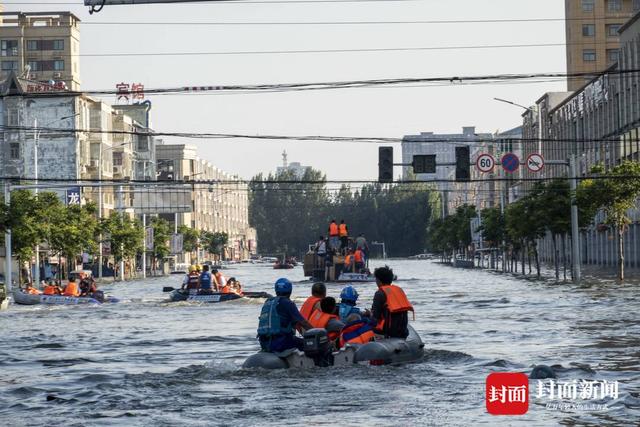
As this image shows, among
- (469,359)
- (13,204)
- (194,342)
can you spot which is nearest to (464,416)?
(469,359)

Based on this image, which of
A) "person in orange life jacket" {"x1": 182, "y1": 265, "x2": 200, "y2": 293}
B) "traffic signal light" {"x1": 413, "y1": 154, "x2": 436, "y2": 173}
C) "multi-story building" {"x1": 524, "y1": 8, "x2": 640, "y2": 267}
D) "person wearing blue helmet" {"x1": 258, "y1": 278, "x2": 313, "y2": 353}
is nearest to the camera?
"person wearing blue helmet" {"x1": 258, "y1": 278, "x2": 313, "y2": 353}

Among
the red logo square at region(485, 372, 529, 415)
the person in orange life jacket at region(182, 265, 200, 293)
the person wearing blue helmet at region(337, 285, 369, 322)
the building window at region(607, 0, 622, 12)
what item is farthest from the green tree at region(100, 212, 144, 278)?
the red logo square at region(485, 372, 529, 415)

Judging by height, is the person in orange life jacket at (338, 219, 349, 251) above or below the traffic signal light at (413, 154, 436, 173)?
below

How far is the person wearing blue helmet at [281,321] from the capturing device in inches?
850

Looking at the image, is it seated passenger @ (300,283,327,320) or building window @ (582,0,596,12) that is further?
building window @ (582,0,596,12)

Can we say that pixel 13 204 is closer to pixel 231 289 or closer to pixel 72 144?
pixel 231 289

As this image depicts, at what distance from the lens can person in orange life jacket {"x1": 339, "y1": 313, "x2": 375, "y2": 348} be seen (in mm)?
23047

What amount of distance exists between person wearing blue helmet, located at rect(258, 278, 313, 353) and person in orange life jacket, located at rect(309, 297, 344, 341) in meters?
0.86

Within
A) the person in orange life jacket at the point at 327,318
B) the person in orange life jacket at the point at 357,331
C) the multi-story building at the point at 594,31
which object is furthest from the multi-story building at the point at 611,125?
the person in orange life jacket at the point at 327,318

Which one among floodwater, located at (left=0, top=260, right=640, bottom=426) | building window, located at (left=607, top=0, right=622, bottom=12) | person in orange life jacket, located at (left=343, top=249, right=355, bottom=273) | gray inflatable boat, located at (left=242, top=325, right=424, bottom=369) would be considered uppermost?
building window, located at (left=607, top=0, right=622, bottom=12)

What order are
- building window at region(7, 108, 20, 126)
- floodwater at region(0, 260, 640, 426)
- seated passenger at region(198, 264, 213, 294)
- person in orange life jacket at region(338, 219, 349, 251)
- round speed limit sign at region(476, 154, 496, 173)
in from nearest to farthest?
floodwater at region(0, 260, 640, 426) → seated passenger at region(198, 264, 213, 294) → round speed limit sign at region(476, 154, 496, 173) → person in orange life jacket at region(338, 219, 349, 251) → building window at region(7, 108, 20, 126)

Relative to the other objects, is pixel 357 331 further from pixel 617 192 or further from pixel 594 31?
pixel 594 31

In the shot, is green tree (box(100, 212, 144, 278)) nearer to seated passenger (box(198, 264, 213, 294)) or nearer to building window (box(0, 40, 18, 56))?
building window (box(0, 40, 18, 56))

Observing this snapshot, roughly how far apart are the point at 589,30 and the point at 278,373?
408 ft
